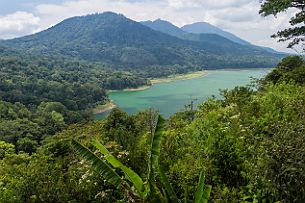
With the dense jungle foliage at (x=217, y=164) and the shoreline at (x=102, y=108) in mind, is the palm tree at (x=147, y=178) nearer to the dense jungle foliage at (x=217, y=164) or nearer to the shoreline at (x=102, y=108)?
the dense jungle foliage at (x=217, y=164)

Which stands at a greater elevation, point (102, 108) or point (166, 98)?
point (166, 98)

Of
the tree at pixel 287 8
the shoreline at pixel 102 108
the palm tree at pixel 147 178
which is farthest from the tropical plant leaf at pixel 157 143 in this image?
the shoreline at pixel 102 108

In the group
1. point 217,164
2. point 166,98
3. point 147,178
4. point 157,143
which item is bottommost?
point 166,98

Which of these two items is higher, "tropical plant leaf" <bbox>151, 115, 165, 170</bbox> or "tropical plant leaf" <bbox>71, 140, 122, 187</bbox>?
"tropical plant leaf" <bbox>151, 115, 165, 170</bbox>

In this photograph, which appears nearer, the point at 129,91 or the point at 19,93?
the point at 19,93

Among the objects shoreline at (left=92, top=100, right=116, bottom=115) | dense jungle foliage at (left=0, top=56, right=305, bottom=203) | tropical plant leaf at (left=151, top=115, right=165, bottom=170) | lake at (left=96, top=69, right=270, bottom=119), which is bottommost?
shoreline at (left=92, top=100, right=116, bottom=115)

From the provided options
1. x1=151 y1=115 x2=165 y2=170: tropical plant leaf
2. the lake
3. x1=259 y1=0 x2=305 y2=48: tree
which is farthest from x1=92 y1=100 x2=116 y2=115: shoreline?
x1=151 y1=115 x2=165 y2=170: tropical plant leaf

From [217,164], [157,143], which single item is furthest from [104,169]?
[217,164]

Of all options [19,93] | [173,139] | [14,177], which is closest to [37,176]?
[14,177]

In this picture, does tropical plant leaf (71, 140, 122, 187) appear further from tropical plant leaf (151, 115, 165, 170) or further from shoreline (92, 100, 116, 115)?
shoreline (92, 100, 116, 115)

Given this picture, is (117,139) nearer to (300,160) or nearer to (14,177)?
(14,177)

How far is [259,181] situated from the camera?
17.7 feet

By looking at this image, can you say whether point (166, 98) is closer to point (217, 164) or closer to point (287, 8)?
point (287, 8)

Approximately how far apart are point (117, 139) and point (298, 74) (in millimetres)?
7572
